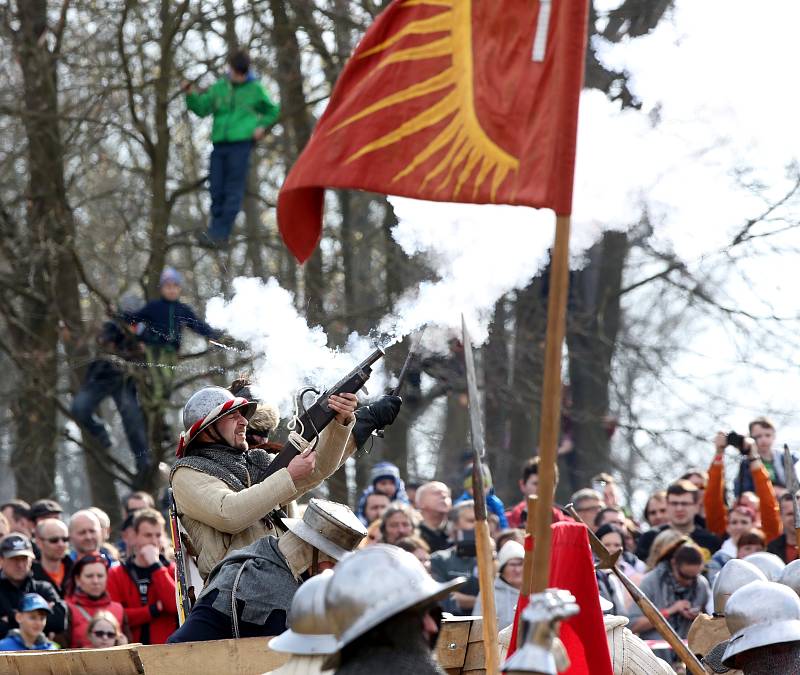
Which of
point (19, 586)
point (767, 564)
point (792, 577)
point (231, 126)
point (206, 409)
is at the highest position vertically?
point (231, 126)

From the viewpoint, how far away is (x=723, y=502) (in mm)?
11406

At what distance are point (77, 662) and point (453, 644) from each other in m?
1.40

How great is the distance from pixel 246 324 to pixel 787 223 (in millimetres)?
6183

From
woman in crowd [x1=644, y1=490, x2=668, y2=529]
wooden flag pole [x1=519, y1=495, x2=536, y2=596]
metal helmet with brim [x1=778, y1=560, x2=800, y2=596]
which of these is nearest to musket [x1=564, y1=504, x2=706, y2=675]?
metal helmet with brim [x1=778, y1=560, x2=800, y2=596]

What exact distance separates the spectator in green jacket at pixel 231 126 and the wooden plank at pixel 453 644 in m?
9.08

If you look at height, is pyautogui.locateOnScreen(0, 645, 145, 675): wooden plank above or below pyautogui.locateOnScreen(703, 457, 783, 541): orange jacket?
above

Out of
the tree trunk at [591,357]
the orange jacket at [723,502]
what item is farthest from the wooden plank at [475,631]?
the tree trunk at [591,357]

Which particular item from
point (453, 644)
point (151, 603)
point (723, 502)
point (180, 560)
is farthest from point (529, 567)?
point (723, 502)

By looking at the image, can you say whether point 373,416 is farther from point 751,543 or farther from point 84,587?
point 751,543

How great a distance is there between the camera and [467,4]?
5449 millimetres

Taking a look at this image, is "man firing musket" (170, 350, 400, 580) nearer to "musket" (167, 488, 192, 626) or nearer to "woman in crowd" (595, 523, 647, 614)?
"musket" (167, 488, 192, 626)

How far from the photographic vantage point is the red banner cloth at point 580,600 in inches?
218

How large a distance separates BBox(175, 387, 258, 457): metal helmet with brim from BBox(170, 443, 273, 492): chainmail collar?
0.25 ft

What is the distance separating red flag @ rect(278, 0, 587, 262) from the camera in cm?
504
